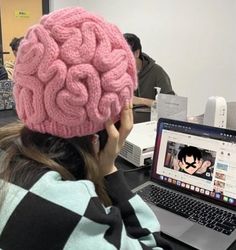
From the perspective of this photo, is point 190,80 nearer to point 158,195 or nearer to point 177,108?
point 177,108

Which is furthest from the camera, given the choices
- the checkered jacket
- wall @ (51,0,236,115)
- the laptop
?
wall @ (51,0,236,115)

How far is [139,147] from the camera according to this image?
1.53 metres

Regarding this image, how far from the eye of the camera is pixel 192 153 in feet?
4.03

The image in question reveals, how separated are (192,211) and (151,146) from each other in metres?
0.46

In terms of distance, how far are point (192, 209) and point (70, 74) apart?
685 mm

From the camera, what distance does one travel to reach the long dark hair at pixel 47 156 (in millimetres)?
721

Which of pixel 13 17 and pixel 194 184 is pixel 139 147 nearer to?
pixel 194 184

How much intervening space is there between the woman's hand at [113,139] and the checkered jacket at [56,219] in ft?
0.56

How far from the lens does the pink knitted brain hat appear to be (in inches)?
26.9

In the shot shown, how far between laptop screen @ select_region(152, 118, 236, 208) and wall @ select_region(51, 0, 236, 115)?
7.52 ft

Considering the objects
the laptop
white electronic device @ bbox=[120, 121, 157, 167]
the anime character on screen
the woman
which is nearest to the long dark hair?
the woman

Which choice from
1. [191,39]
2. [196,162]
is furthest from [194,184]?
[191,39]

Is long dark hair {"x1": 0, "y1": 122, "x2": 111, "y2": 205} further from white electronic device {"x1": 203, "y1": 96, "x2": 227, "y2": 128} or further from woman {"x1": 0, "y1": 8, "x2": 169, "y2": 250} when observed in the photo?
white electronic device {"x1": 203, "y1": 96, "x2": 227, "y2": 128}

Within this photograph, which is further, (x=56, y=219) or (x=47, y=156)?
(x=47, y=156)
